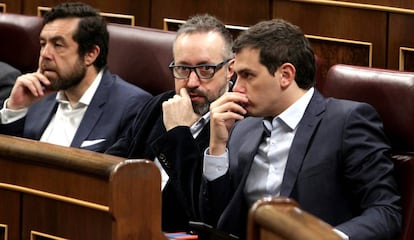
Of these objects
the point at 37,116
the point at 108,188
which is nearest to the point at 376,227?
the point at 108,188

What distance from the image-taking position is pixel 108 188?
5.04 feet

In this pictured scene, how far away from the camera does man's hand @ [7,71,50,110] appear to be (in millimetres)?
2217

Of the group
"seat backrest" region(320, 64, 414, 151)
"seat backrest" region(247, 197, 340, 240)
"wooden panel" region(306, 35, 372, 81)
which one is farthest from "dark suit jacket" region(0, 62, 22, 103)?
"seat backrest" region(247, 197, 340, 240)

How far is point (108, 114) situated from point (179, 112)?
0.26 meters

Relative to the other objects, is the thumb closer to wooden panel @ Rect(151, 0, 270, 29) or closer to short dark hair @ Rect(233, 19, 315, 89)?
short dark hair @ Rect(233, 19, 315, 89)

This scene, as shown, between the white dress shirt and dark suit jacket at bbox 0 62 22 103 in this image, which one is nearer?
the white dress shirt

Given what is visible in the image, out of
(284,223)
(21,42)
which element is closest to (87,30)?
(21,42)

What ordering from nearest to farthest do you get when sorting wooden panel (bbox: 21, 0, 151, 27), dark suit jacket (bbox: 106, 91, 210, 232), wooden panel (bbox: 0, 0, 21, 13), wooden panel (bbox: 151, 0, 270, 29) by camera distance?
dark suit jacket (bbox: 106, 91, 210, 232) < wooden panel (bbox: 151, 0, 270, 29) < wooden panel (bbox: 21, 0, 151, 27) < wooden panel (bbox: 0, 0, 21, 13)

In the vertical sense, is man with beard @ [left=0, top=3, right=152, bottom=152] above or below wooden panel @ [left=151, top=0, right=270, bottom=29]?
below

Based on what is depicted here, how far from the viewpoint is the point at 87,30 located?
88.8 inches

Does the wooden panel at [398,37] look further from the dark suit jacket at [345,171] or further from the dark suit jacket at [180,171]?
the dark suit jacket at [345,171]

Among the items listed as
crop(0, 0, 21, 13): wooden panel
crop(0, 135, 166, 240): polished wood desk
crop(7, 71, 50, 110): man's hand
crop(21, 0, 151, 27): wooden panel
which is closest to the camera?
crop(0, 135, 166, 240): polished wood desk

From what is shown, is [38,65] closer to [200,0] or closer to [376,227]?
[200,0]

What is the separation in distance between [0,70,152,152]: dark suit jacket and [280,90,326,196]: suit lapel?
1.72 ft
